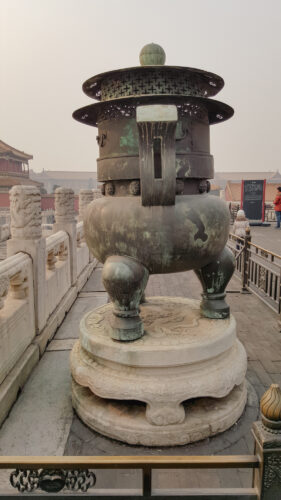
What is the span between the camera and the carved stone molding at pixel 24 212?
378cm

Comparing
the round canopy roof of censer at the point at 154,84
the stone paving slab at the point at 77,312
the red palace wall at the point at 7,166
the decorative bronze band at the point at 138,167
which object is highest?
the red palace wall at the point at 7,166

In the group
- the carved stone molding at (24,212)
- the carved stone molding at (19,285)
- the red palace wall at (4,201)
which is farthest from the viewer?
the red palace wall at (4,201)

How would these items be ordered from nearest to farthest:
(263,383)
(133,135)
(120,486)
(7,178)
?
(120,486)
(133,135)
(263,383)
(7,178)

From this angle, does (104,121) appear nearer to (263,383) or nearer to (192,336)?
(192,336)

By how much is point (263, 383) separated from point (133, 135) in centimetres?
262

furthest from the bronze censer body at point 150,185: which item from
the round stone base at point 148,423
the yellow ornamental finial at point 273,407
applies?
the yellow ornamental finial at point 273,407

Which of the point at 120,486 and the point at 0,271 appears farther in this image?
the point at 0,271

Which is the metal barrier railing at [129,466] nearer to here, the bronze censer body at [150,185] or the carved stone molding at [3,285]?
the bronze censer body at [150,185]

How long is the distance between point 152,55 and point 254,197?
670 inches

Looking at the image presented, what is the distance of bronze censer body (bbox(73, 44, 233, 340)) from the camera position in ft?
8.57

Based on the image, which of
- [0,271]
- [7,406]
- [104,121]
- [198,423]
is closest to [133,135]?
[104,121]

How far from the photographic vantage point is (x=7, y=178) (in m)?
33.6

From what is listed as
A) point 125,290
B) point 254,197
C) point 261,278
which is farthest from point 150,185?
point 254,197

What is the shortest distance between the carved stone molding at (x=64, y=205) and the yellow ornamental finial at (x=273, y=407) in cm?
502
